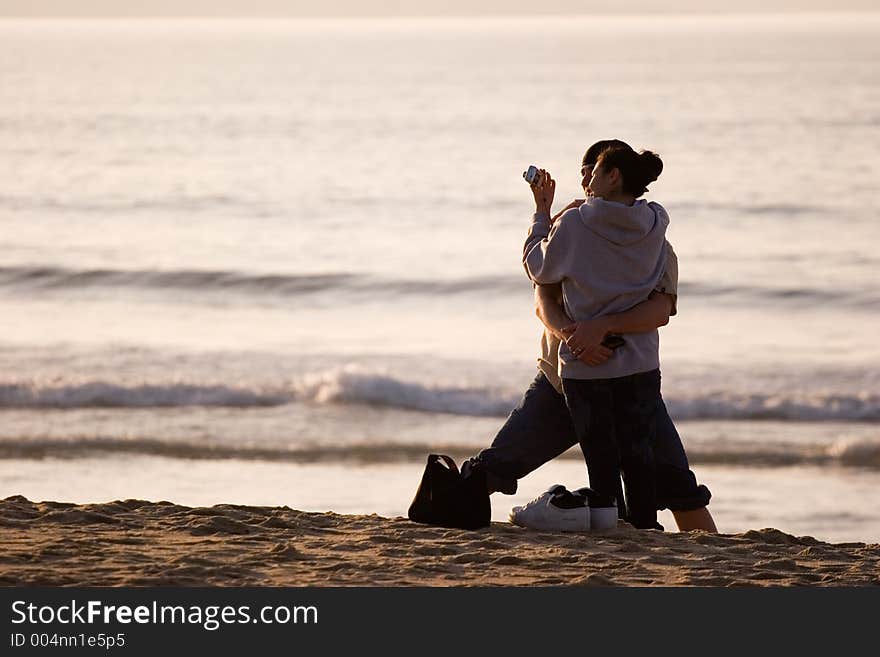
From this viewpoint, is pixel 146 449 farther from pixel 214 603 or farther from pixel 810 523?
pixel 214 603

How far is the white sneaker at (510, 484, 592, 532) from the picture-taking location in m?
5.87

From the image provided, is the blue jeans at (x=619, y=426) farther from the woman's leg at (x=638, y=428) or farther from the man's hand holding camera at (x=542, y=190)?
the man's hand holding camera at (x=542, y=190)

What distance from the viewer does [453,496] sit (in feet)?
19.6

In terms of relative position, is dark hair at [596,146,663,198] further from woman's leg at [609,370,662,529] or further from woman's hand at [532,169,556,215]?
woman's leg at [609,370,662,529]

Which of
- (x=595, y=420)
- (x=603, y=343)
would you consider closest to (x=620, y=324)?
(x=603, y=343)

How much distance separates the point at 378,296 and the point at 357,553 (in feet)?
52.9

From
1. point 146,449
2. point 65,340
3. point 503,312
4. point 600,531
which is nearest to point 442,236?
point 503,312

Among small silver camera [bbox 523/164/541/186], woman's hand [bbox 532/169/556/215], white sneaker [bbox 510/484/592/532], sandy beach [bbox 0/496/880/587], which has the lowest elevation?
sandy beach [bbox 0/496/880/587]

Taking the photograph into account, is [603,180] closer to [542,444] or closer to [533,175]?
[533,175]

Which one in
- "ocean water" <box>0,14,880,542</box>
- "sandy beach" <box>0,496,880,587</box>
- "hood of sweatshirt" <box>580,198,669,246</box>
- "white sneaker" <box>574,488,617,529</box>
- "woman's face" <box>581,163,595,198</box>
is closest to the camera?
"sandy beach" <box>0,496,880,587</box>

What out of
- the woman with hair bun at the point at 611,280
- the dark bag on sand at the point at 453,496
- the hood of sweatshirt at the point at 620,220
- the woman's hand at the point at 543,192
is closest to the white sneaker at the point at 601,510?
the woman with hair bun at the point at 611,280

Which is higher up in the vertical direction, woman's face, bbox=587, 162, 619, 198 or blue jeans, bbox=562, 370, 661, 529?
woman's face, bbox=587, 162, 619, 198

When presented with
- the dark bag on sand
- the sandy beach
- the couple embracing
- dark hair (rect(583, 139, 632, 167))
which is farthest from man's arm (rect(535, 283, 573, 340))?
the sandy beach

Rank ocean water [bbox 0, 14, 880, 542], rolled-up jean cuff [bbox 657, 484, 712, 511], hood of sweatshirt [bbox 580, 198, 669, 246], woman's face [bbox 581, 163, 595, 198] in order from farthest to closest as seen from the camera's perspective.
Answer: ocean water [bbox 0, 14, 880, 542], rolled-up jean cuff [bbox 657, 484, 712, 511], woman's face [bbox 581, 163, 595, 198], hood of sweatshirt [bbox 580, 198, 669, 246]
